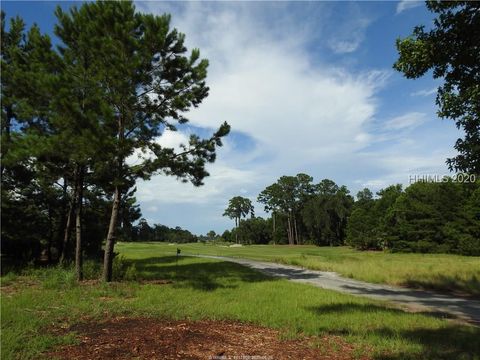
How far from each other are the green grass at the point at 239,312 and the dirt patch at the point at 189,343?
1.43ft

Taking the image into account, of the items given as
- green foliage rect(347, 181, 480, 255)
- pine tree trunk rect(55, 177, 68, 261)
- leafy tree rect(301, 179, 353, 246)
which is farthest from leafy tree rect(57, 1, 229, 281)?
leafy tree rect(301, 179, 353, 246)

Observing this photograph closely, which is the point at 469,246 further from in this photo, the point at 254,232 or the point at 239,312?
the point at 254,232

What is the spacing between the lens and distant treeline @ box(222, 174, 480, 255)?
51219 millimetres

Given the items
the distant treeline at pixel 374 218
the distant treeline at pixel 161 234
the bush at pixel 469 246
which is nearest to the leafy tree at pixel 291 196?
the distant treeline at pixel 374 218

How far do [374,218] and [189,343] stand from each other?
69.6 metres

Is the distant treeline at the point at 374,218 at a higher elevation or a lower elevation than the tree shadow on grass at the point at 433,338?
higher

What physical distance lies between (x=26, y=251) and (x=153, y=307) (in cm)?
1449

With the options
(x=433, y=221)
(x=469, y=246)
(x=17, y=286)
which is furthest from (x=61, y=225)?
(x=433, y=221)

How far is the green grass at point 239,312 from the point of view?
750 cm

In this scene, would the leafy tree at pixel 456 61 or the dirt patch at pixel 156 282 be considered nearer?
the leafy tree at pixel 456 61

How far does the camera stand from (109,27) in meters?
15.3

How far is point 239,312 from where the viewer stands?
35.0ft

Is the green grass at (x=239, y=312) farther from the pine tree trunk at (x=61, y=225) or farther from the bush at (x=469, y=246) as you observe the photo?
the bush at (x=469, y=246)

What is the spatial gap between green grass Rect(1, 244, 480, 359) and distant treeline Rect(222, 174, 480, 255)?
406cm
